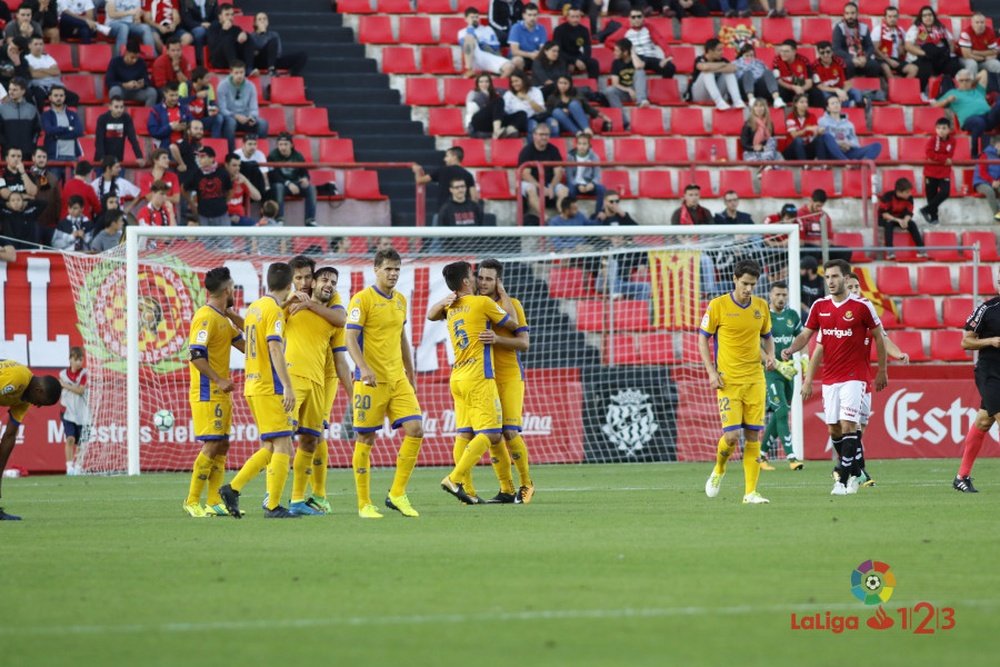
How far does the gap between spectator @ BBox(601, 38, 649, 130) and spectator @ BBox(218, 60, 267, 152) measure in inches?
252

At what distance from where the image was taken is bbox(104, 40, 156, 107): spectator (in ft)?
82.5

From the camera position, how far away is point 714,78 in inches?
1121

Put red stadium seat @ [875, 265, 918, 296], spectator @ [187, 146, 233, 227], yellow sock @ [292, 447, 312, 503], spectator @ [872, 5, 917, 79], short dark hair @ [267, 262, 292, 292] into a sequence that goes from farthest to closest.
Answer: spectator @ [872, 5, 917, 79]
red stadium seat @ [875, 265, 918, 296]
spectator @ [187, 146, 233, 227]
yellow sock @ [292, 447, 312, 503]
short dark hair @ [267, 262, 292, 292]

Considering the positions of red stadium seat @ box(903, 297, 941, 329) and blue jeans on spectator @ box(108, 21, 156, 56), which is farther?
blue jeans on spectator @ box(108, 21, 156, 56)

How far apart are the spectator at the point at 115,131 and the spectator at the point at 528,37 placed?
→ 7245 millimetres

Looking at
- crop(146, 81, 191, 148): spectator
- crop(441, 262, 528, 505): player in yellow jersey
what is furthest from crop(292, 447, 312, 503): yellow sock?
crop(146, 81, 191, 148): spectator

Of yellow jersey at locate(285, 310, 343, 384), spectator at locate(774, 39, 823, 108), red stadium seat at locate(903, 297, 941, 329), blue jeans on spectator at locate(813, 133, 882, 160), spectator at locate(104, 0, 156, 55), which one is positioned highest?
spectator at locate(104, 0, 156, 55)

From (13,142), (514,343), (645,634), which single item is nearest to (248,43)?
(13,142)

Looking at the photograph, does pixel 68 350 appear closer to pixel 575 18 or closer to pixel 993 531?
pixel 575 18

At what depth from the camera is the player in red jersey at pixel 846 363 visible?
1509cm

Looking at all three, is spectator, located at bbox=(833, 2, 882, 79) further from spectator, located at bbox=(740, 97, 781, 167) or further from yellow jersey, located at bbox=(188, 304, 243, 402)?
yellow jersey, located at bbox=(188, 304, 243, 402)

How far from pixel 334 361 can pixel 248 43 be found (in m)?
13.7

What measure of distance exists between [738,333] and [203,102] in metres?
12.9

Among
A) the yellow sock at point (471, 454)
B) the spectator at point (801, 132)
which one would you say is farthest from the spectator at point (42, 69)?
the yellow sock at point (471, 454)
